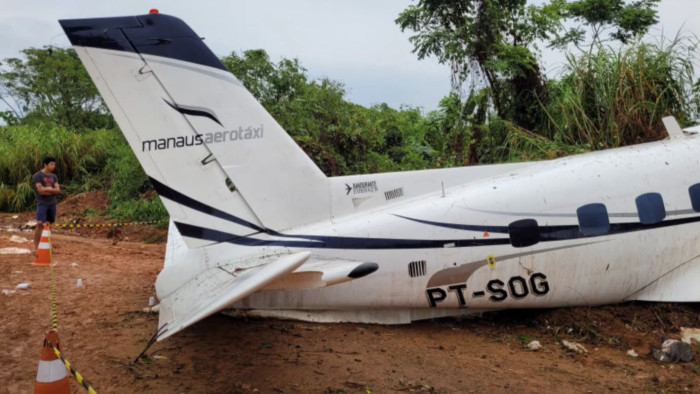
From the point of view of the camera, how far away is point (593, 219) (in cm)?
639

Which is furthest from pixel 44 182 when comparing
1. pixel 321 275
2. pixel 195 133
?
pixel 321 275

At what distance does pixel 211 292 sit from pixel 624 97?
371 inches

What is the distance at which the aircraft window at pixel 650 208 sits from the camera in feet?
21.5

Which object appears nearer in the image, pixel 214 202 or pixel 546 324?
pixel 214 202

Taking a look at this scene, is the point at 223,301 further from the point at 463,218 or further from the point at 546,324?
the point at 546,324

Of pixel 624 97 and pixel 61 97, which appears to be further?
pixel 61 97

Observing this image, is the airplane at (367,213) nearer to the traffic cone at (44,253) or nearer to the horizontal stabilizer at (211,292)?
the horizontal stabilizer at (211,292)

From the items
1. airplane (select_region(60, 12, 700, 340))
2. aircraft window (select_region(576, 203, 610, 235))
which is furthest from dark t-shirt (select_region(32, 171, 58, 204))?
aircraft window (select_region(576, 203, 610, 235))

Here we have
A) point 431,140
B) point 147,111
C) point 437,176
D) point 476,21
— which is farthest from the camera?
point 431,140

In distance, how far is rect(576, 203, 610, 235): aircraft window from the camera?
636cm

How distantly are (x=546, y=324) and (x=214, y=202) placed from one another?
4228 mm

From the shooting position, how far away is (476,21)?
13.6 meters

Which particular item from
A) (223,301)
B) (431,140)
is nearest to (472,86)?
(431,140)

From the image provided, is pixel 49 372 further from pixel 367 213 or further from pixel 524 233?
pixel 524 233
